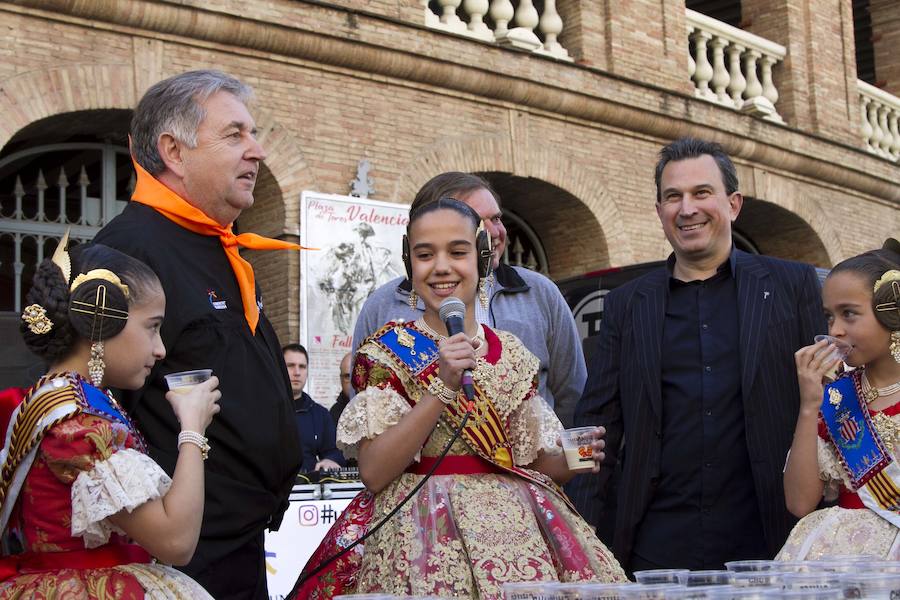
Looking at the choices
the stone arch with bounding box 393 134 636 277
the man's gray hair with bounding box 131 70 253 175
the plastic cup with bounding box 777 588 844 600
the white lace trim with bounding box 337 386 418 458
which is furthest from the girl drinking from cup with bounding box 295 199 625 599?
the stone arch with bounding box 393 134 636 277

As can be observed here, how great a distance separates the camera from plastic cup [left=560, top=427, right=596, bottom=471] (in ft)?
12.1

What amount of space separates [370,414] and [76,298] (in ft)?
3.00

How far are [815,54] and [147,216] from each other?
16.0 metres

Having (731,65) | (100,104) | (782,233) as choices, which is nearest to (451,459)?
(100,104)

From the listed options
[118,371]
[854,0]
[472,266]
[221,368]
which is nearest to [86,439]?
[118,371]

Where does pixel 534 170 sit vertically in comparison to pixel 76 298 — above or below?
above

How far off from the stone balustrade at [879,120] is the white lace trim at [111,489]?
17.8 metres

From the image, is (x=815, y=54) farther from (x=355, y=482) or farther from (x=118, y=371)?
(x=118, y=371)

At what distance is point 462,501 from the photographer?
3475 mm

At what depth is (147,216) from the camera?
3771 mm

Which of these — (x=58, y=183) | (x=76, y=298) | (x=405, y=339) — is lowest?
(x=405, y=339)

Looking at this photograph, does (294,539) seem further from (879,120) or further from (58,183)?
(879,120)

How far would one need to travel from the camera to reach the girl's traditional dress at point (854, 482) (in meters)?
3.85

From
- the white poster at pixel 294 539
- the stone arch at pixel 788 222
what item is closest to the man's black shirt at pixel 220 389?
the white poster at pixel 294 539
